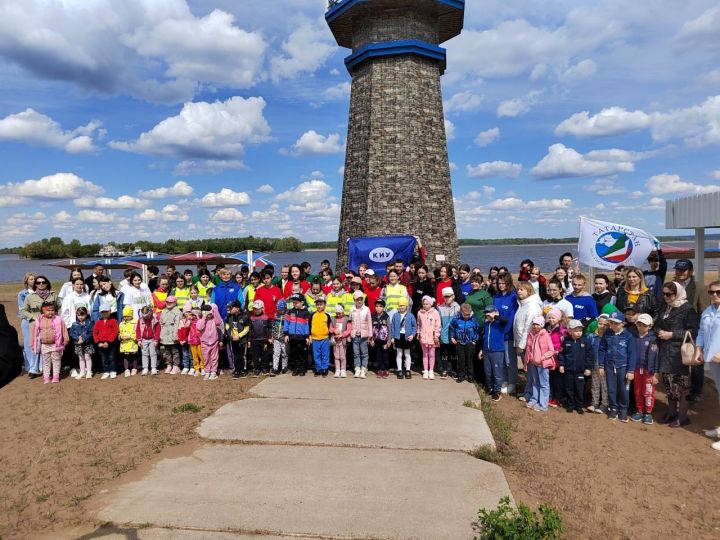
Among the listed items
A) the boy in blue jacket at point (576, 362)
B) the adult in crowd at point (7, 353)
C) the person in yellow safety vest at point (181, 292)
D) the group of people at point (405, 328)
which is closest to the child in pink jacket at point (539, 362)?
the group of people at point (405, 328)

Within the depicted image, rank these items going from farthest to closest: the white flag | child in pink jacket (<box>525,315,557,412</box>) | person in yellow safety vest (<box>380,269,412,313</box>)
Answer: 1. the white flag
2. person in yellow safety vest (<box>380,269,412,313</box>)
3. child in pink jacket (<box>525,315,557,412</box>)

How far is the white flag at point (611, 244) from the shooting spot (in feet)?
28.2

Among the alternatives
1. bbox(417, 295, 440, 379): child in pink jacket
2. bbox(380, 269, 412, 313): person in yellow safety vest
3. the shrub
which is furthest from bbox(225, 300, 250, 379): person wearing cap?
the shrub

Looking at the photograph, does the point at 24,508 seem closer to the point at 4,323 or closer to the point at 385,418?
the point at 4,323

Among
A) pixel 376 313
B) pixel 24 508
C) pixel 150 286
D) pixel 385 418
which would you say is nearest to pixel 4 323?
pixel 24 508

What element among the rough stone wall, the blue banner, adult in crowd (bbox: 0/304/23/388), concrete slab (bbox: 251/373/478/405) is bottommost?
concrete slab (bbox: 251/373/478/405)

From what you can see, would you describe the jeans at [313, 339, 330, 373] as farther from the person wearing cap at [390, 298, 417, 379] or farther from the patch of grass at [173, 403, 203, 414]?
the patch of grass at [173, 403, 203, 414]

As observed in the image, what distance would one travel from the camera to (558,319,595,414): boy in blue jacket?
6.46 meters

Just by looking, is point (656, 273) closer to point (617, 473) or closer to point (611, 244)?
point (611, 244)

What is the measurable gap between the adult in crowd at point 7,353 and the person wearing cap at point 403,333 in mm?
5936

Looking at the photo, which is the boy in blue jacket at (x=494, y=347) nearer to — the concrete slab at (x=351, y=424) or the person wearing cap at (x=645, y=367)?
the concrete slab at (x=351, y=424)

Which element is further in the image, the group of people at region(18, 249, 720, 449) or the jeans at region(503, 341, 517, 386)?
the jeans at region(503, 341, 517, 386)

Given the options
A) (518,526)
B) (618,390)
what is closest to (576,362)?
(618,390)

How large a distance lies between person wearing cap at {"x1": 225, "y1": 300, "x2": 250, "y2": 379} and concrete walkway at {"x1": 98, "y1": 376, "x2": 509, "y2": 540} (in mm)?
1700
